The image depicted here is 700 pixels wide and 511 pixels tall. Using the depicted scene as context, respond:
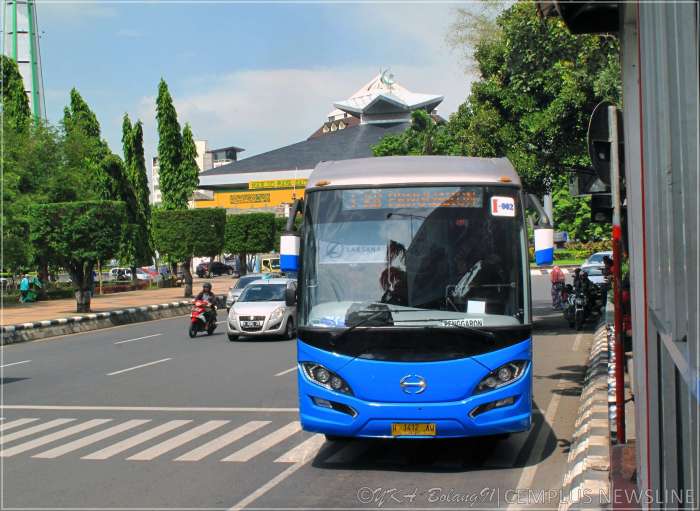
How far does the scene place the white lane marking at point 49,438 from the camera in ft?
32.1

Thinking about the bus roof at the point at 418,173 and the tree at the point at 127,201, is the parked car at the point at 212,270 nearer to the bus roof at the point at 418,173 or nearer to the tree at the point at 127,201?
the tree at the point at 127,201

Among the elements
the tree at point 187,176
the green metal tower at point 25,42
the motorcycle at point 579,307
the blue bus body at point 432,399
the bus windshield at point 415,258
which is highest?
the green metal tower at point 25,42

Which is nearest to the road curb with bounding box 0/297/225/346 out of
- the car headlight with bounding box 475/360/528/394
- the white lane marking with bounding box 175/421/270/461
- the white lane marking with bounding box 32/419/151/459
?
the white lane marking with bounding box 32/419/151/459

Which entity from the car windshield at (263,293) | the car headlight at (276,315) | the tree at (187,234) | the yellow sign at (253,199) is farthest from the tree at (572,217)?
the car headlight at (276,315)

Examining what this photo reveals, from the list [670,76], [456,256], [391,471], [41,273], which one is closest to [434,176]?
[456,256]

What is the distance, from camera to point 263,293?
24.3 meters

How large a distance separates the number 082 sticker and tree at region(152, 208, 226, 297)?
38.5 metres

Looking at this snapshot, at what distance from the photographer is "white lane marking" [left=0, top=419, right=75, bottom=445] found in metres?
10.6

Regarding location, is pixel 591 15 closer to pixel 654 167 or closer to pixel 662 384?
pixel 654 167

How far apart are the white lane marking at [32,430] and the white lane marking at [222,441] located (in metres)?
2.47

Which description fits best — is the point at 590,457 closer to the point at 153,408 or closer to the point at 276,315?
the point at 153,408

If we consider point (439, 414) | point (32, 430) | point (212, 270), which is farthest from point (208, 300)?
point (212, 270)

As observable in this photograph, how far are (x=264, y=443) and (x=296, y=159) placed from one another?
345 ft

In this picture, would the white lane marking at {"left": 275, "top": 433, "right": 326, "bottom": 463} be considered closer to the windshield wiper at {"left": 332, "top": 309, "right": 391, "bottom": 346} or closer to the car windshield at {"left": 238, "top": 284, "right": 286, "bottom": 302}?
Answer: the windshield wiper at {"left": 332, "top": 309, "right": 391, "bottom": 346}
